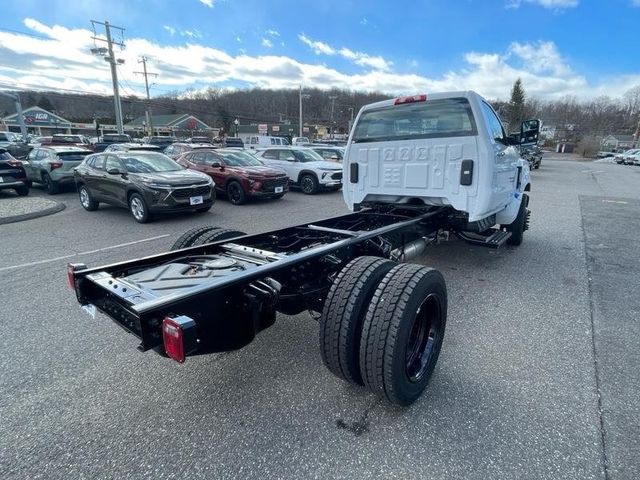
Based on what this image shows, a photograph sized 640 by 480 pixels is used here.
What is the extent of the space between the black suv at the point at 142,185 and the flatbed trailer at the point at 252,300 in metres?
5.62

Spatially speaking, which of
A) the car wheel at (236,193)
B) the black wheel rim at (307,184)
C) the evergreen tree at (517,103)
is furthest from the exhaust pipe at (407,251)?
the evergreen tree at (517,103)

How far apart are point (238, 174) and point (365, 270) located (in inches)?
357

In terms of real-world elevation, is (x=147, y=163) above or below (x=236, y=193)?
above

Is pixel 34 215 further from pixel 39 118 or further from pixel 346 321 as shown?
pixel 39 118

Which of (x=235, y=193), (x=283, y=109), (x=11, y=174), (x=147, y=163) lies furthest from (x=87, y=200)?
(x=283, y=109)

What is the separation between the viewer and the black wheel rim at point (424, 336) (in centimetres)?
257

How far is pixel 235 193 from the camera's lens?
10945 mm

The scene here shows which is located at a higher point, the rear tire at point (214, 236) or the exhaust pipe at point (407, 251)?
the rear tire at point (214, 236)

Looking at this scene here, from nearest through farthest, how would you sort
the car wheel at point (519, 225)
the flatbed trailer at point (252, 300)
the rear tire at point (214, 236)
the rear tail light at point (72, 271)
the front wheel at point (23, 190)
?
the flatbed trailer at point (252, 300) < the rear tail light at point (72, 271) < the rear tire at point (214, 236) < the car wheel at point (519, 225) < the front wheel at point (23, 190)

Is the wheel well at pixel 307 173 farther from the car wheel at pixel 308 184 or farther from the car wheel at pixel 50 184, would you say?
the car wheel at pixel 50 184

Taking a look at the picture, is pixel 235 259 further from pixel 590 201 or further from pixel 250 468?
pixel 590 201

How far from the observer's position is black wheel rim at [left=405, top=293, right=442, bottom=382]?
257cm

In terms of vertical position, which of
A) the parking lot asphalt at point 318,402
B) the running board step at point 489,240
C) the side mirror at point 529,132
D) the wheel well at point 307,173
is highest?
the side mirror at point 529,132

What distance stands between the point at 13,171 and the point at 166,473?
12974mm
